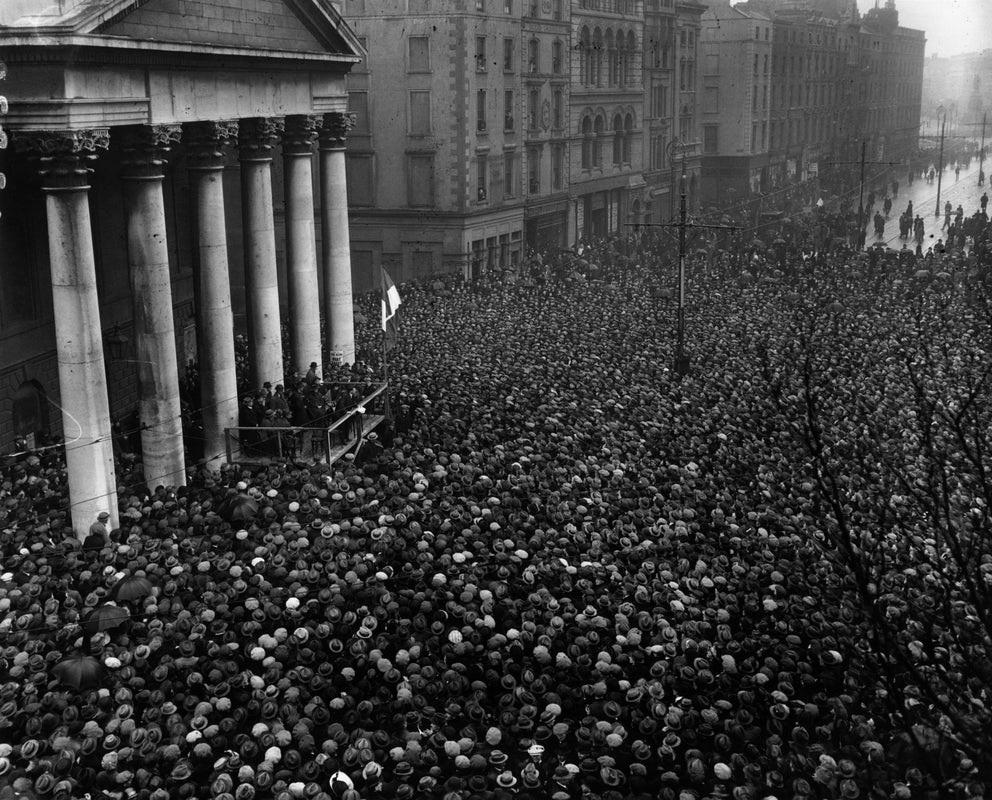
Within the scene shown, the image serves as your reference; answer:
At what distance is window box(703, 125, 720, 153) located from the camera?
9625 centimetres

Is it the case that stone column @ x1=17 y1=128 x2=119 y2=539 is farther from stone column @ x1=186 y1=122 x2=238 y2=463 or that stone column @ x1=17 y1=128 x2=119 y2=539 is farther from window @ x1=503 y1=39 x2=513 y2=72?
window @ x1=503 y1=39 x2=513 y2=72

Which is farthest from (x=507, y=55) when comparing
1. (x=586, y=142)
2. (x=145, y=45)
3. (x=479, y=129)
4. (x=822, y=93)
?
(x=822, y=93)

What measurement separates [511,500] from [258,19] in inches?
508

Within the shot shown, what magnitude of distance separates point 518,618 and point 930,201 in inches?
4018

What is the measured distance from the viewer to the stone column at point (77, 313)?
20.0 metres

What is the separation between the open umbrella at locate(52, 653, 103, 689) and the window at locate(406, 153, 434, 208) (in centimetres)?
4185

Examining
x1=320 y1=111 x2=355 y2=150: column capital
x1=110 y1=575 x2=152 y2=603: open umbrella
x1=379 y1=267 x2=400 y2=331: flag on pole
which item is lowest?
x1=110 y1=575 x2=152 y2=603: open umbrella

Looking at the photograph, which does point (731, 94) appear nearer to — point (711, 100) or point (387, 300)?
point (711, 100)

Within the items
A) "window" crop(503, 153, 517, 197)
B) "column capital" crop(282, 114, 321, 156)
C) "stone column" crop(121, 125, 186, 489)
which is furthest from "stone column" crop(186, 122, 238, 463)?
"window" crop(503, 153, 517, 197)

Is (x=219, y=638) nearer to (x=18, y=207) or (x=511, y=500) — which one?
(x=511, y=500)

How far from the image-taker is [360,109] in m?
55.1

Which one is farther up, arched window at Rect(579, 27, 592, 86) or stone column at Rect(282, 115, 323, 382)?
arched window at Rect(579, 27, 592, 86)

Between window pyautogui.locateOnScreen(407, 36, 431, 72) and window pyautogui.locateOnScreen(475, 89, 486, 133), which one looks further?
window pyautogui.locateOnScreen(475, 89, 486, 133)

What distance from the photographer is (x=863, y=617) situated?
1566 centimetres
